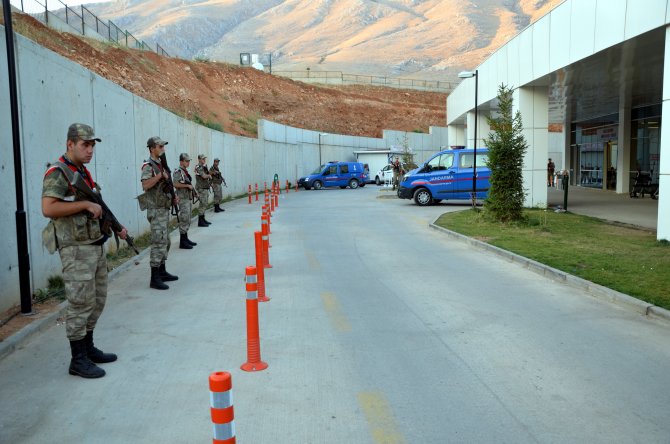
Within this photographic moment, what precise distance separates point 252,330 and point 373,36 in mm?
178411

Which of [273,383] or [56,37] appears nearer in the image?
[273,383]

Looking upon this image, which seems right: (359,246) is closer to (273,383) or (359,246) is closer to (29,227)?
(29,227)

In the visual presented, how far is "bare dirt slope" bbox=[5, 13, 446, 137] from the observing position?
3375 centimetres

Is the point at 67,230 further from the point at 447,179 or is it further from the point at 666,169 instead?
the point at 447,179

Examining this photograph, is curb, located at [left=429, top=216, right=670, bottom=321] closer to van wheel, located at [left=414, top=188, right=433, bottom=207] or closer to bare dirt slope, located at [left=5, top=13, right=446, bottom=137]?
van wheel, located at [left=414, top=188, right=433, bottom=207]

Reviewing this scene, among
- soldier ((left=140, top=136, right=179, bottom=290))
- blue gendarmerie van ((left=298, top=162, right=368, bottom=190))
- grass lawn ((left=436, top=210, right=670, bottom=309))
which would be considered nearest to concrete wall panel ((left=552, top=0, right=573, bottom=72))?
grass lawn ((left=436, top=210, right=670, bottom=309))

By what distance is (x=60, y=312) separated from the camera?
6961 mm

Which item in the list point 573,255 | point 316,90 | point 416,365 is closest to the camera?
point 416,365

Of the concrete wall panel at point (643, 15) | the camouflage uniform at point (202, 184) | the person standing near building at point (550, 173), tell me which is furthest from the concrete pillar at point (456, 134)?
the concrete wall panel at point (643, 15)

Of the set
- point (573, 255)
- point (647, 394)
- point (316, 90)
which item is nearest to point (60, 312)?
point (647, 394)

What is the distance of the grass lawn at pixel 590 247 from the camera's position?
27.5 feet

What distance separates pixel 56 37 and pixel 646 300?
103ft

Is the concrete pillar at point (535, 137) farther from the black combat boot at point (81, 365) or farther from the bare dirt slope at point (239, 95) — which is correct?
the bare dirt slope at point (239, 95)

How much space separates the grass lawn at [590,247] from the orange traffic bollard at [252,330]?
195 inches
